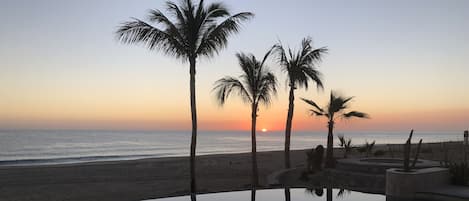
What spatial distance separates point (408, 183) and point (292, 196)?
3.04 meters

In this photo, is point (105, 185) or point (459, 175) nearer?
point (459, 175)

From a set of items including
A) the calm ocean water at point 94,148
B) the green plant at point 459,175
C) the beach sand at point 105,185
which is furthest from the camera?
the calm ocean water at point 94,148

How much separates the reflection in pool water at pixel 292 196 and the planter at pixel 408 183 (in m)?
0.53

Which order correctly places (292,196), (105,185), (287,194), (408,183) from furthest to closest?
(105,185) → (287,194) → (292,196) → (408,183)

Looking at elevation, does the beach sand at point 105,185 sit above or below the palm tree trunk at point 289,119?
below

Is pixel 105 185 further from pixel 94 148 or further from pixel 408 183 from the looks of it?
pixel 94 148

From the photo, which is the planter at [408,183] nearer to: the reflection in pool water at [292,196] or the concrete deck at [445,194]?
the concrete deck at [445,194]

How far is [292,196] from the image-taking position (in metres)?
12.4

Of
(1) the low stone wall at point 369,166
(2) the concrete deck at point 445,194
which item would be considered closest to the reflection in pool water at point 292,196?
(2) the concrete deck at point 445,194

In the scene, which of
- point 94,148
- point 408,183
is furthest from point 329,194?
point 94,148

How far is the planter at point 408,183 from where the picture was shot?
10812mm

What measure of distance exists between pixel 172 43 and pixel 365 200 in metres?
6.57

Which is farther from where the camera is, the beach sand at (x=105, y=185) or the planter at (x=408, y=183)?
the beach sand at (x=105, y=185)

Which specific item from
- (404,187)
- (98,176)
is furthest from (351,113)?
(98,176)
